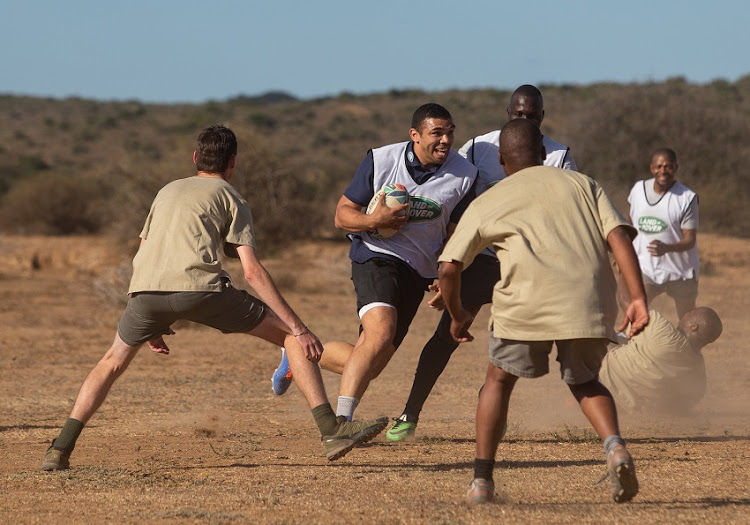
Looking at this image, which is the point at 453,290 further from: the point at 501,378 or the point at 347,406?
the point at 347,406

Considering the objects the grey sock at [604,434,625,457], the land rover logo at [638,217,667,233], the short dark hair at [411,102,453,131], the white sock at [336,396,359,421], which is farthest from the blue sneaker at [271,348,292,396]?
the land rover logo at [638,217,667,233]

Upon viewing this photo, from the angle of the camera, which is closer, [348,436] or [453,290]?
[453,290]

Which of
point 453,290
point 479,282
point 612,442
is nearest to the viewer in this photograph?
point 612,442

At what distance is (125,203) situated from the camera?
2480 cm

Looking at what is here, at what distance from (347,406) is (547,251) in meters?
1.85

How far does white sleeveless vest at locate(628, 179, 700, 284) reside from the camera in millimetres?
10125

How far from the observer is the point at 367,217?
627 centimetres

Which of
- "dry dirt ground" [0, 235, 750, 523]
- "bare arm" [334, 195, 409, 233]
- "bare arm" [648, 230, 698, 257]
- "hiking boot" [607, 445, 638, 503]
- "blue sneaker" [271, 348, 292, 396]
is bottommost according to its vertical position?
"dry dirt ground" [0, 235, 750, 523]

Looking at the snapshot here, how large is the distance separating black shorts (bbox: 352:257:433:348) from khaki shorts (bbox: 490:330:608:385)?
1569 mm

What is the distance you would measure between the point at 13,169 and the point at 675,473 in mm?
39661

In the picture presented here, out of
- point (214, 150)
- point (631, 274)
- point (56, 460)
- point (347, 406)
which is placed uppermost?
point (214, 150)

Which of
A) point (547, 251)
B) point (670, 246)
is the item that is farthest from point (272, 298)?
point (670, 246)

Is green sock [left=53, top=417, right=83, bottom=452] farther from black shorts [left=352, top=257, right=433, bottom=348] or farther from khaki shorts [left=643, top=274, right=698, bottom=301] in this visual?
khaki shorts [left=643, top=274, right=698, bottom=301]

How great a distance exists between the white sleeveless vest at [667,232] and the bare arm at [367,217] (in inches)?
176
